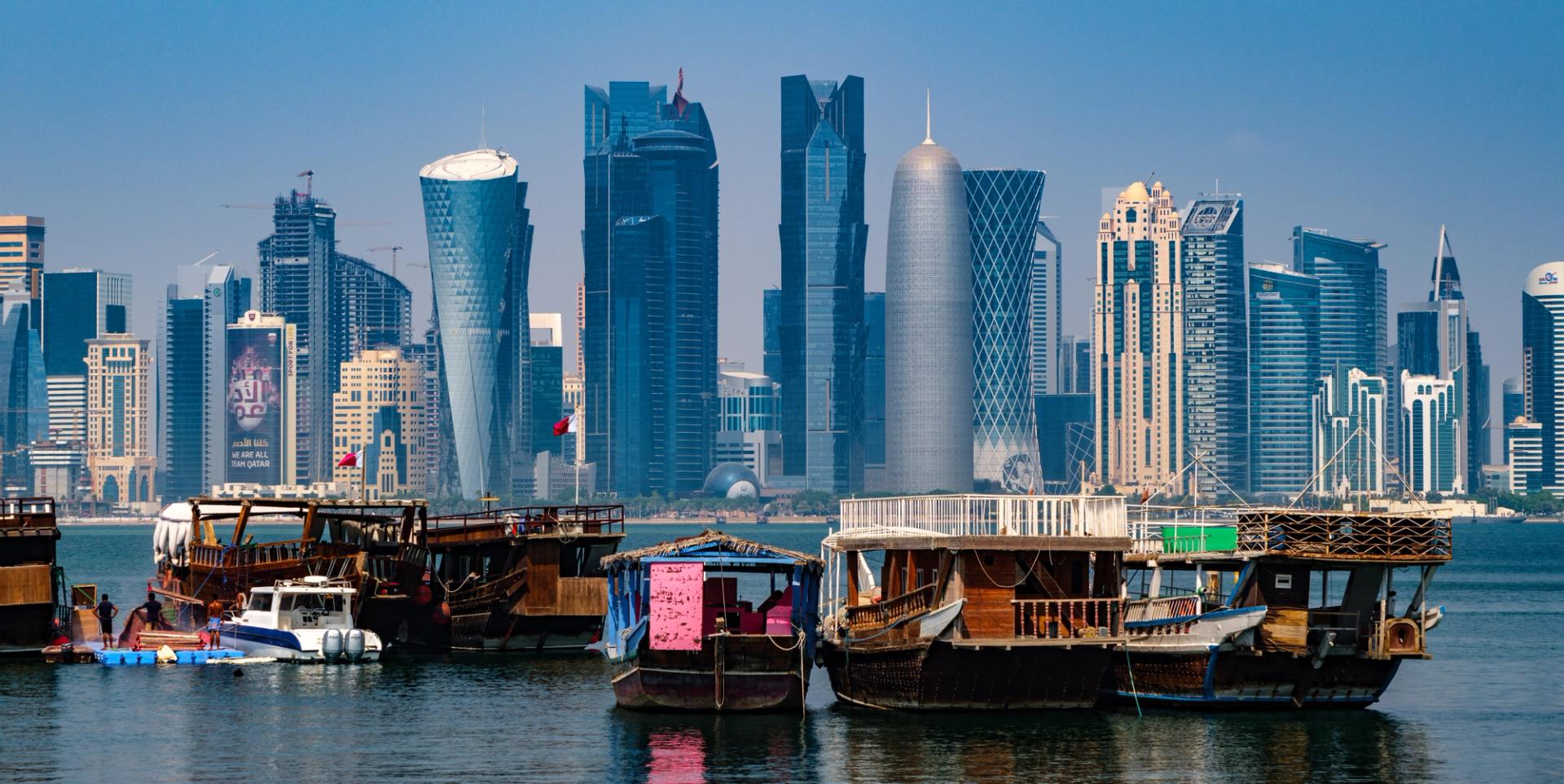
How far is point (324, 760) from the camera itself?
53.6 m

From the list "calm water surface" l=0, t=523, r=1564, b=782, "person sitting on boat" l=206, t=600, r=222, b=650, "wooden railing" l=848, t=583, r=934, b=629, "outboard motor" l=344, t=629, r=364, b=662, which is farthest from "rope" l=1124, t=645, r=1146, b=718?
"person sitting on boat" l=206, t=600, r=222, b=650

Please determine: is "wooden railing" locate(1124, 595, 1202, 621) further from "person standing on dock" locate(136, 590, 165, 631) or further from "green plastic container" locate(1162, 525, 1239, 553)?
"person standing on dock" locate(136, 590, 165, 631)

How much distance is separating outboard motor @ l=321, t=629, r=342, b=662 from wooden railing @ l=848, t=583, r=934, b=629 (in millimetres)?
23040

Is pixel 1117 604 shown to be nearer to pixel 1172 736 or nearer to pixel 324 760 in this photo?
pixel 1172 736

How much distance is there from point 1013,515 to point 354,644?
29336mm

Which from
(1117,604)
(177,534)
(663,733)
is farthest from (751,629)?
(177,534)

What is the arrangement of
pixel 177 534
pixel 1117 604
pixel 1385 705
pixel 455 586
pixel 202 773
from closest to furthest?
pixel 202 773 < pixel 1117 604 < pixel 1385 705 < pixel 455 586 < pixel 177 534

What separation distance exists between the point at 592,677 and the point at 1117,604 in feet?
75.9

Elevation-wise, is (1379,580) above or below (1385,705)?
above

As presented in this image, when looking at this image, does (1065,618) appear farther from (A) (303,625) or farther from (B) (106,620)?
(B) (106,620)

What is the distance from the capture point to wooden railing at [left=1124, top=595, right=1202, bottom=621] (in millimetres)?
59375

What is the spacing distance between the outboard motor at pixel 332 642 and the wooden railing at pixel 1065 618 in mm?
30008

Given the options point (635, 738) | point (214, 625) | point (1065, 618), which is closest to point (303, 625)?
point (214, 625)

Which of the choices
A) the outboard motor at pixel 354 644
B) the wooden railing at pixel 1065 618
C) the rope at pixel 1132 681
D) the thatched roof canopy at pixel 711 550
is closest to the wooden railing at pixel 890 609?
the thatched roof canopy at pixel 711 550
